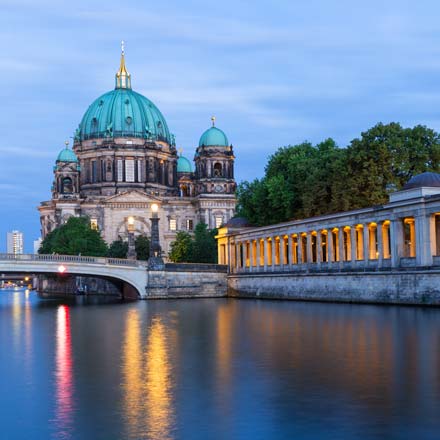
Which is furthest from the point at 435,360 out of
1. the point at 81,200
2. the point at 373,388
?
the point at 81,200

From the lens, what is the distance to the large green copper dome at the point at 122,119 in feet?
440

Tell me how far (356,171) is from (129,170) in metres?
75.1

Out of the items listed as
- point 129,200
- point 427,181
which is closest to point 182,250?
point 129,200

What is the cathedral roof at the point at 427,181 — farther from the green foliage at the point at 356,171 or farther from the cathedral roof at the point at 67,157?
the cathedral roof at the point at 67,157

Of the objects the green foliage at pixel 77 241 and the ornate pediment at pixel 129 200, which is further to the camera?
the ornate pediment at pixel 129 200

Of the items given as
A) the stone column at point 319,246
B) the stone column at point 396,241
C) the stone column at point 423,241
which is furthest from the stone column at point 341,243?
the stone column at point 423,241

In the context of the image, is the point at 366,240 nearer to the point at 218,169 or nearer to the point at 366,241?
the point at 366,241

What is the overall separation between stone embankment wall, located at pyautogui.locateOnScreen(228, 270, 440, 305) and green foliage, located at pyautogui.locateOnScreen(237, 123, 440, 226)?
286 inches

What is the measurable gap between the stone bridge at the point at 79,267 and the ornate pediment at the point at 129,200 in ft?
167

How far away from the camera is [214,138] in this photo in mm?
133250

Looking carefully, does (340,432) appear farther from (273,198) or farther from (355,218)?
(273,198)

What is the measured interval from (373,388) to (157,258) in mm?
57124

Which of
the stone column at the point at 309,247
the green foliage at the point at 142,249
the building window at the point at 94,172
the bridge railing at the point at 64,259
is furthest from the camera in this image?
the building window at the point at 94,172

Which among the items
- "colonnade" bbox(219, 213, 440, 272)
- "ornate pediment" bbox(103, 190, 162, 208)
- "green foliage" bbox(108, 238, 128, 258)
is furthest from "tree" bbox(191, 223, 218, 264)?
"ornate pediment" bbox(103, 190, 162, 208)
